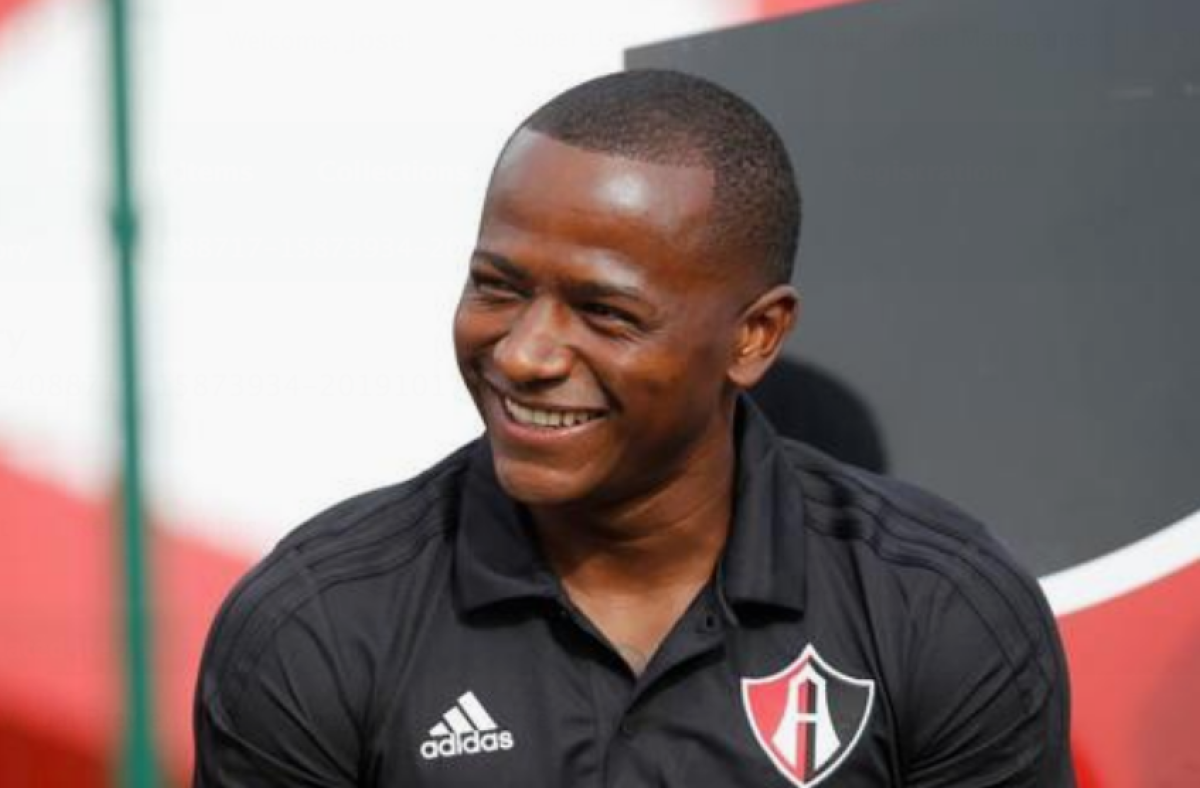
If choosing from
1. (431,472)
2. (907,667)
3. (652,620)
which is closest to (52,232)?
(431,472)

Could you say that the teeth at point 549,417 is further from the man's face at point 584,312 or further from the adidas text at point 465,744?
the adidas text at point 465,744

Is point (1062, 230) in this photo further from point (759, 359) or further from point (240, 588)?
point (240, 588)

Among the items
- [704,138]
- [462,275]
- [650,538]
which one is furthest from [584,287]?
[462,275]

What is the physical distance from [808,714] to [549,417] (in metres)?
0.29

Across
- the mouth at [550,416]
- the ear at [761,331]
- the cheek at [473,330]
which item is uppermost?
the cheek at [473,330]

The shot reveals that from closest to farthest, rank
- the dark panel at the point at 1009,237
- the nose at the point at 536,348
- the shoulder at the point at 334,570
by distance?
the nose at the point at 536,348 < the shoulder at the point at 334,570 < the dark panel at the point at 1009,237

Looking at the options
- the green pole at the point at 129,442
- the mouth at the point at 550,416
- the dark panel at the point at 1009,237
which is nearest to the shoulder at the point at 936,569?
the mouth at the point at 550,416

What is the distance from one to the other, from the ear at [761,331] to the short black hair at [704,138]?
0.05 ft

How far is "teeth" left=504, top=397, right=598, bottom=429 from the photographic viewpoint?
1.60m

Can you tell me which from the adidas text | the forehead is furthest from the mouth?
the adidas text

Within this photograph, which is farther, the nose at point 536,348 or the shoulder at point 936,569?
the shoulder at point 936,569

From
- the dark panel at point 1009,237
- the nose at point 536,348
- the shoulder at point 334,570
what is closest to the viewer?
the nose at point 536,348

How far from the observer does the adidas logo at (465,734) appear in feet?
5.43

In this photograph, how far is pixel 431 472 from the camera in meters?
1.80
